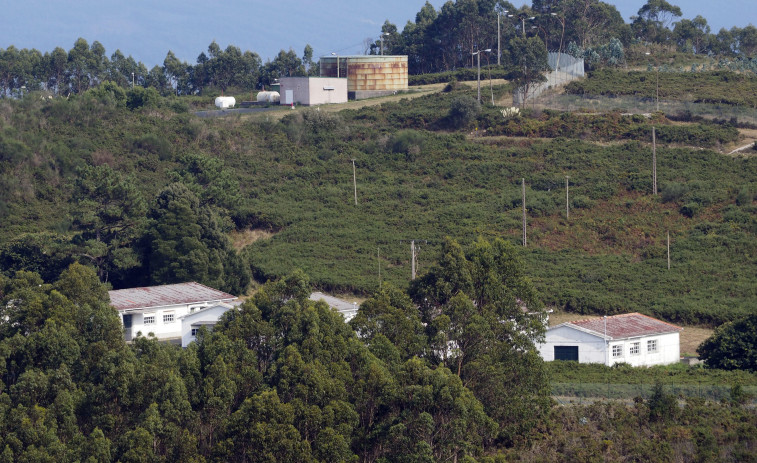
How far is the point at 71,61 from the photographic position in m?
104

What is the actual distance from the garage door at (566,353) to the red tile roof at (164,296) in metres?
16.4

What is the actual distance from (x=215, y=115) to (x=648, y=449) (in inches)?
2398

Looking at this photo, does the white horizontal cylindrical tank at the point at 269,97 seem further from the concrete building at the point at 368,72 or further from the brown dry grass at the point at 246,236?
the brown dry grass at the point at 246,236

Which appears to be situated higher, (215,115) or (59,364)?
(215,115)

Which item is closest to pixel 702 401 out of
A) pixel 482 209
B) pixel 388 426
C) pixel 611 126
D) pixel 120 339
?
pixel 388 426

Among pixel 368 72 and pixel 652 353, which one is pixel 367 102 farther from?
pixel 652 353

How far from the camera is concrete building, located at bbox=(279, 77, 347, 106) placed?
8794 centimetres

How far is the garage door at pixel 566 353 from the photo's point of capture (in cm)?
4178

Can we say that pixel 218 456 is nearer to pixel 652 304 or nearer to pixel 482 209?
pixel 652 304

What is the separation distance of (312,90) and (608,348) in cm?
5126

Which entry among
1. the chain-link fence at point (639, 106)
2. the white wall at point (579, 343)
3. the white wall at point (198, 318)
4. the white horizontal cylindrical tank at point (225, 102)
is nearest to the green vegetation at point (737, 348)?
the white wall at point (579, 343)

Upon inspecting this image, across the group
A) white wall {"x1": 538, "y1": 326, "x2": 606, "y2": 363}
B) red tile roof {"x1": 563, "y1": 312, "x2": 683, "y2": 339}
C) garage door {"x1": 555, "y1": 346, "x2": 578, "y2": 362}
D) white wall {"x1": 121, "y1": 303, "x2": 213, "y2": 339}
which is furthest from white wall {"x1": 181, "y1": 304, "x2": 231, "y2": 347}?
red tile roof {"x1": 563, "y1": 312, "x2": 683, "y2": 339}

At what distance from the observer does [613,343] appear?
41.3 metres

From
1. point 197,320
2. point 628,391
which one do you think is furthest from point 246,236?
point 628,391
